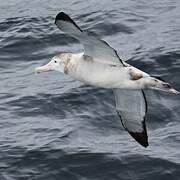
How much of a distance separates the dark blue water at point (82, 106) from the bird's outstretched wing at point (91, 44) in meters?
1.53

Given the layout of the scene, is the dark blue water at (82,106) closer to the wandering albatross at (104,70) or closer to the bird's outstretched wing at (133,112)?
the bird's outstretched wing at (133,112)

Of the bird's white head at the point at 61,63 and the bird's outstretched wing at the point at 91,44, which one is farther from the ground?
the bird's outstretched wing at the point at 91,44

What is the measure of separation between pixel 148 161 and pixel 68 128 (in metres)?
1.62

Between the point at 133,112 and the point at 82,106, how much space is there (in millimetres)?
1882

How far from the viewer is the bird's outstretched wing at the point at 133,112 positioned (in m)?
9.70

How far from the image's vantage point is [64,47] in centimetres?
1470

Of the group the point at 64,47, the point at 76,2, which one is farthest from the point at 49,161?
the point at 76,2

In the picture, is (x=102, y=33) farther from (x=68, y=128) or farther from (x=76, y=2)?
(x=68, y=128)

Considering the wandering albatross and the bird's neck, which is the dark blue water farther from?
the bird's neck

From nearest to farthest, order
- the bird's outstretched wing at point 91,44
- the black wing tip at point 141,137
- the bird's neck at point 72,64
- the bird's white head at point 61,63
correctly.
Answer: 1. the bird's outstretched wing at point 91,44
2. the bird's neck at point 72,64
3. the bird's white head at point 61,63
4. the black wing tip at point 141,137

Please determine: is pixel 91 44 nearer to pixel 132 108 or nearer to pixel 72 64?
pixel 72 64

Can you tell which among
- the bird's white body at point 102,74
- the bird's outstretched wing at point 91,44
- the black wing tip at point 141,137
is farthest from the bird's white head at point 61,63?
the black wing tip at point 141,137

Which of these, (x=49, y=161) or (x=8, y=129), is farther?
(x=8, y=129)

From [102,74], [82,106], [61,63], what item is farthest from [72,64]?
[82,106]
